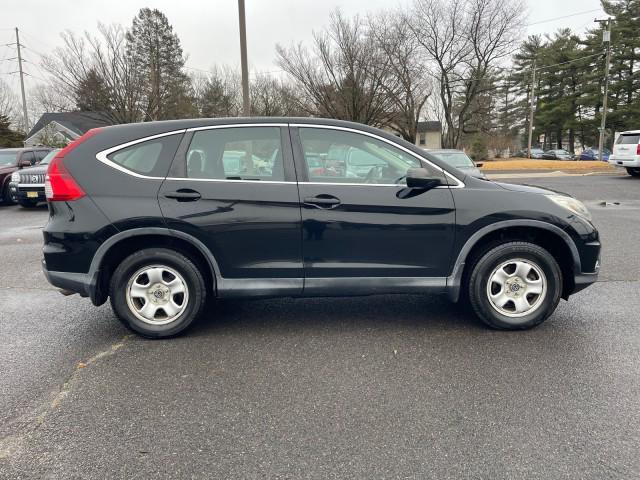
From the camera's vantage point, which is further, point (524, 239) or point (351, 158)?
point (524, 239)

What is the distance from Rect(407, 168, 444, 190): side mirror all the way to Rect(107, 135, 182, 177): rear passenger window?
1.89 metres

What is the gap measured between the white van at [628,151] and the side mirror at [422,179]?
18.6 m

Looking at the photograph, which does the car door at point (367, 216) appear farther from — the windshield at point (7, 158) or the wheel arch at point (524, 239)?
the windshield at point (7, 158)

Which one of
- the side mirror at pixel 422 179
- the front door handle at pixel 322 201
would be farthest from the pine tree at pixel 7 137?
the side mirror at pixel 422 179

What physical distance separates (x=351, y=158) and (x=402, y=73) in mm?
25795

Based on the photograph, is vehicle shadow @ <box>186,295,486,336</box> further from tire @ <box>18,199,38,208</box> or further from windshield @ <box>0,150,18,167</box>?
windshield @ <box>0,150,18,167</box>

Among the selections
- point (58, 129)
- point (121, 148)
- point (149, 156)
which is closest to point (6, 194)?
point (121, 148)

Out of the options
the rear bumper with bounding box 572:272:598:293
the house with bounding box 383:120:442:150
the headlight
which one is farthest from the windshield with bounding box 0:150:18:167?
the house with bounding box 383:120:442:150

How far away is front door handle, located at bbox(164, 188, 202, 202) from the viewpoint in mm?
3637

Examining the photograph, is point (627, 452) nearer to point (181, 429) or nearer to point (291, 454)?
point (291, 454)

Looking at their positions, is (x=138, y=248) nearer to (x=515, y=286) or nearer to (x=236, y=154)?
(x=236, y=154)

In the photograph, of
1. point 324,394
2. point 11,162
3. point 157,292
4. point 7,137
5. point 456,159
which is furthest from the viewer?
point 7,137

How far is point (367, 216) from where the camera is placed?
371 centimetres

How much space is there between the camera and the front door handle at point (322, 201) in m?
3.68
